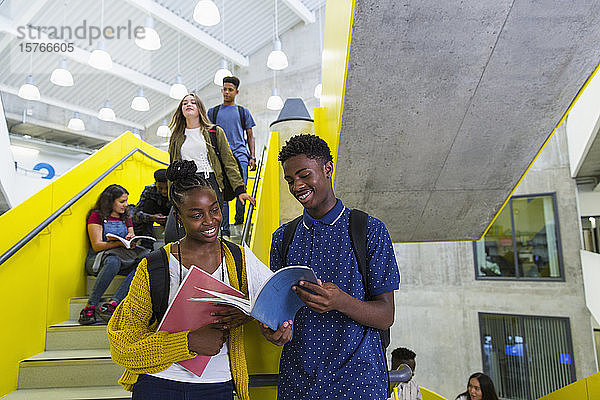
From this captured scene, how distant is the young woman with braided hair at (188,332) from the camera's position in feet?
4.45

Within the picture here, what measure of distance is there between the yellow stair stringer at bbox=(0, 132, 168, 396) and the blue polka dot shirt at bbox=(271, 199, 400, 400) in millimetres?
2380

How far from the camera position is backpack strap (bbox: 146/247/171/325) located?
4.63ft

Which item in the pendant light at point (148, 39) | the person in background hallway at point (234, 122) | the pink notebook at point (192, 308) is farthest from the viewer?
the pendant light at point (148, 39)

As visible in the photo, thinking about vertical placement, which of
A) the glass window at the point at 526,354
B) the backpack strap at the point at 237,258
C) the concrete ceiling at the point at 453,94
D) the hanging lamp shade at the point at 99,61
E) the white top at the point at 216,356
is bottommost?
the glass window at the point at 526,354

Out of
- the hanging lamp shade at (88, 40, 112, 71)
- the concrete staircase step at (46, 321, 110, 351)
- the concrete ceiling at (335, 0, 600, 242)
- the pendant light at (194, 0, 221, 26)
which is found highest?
the pendant light at (194, 0, 221, 26)

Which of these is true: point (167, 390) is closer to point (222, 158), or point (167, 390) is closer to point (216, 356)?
point (216, 356)

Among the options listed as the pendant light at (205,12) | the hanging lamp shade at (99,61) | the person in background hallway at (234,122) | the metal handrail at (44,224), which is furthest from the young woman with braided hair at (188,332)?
the hanging lamp shade at (99,61)

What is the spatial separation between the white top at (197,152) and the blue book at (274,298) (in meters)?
1.88

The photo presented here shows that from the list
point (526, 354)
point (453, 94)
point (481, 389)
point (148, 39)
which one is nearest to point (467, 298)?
point (526, 354)

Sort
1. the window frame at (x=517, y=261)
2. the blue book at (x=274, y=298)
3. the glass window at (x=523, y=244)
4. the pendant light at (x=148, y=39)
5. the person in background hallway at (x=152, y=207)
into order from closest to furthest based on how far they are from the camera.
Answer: the blue book at (x=274, y=298)
the person in background hallway at (x=152, y=207)
the pendant light at (x=148, y=39)
the window frame at (x=517, y=261)
the glass window at (x=523, y=244)

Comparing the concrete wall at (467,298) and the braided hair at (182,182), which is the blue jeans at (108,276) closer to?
the braided hair at (182,182)

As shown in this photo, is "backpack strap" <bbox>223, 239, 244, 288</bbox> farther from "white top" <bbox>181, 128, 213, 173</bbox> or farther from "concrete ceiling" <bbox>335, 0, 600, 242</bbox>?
"concrete ceiling" <bbox>335, 0, 600, 242</bbox>

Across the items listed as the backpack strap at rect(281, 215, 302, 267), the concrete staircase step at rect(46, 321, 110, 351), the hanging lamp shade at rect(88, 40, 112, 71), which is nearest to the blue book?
the backpack strap at rect(281, 215, 302, 267)

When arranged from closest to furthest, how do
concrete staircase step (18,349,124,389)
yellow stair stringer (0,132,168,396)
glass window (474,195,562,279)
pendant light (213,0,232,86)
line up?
concrete staircase step (18,349,124,389), yellow stair stringer (0,132,168,396), pendant light (213,0,232,86), glass window (474,195,562,279)
